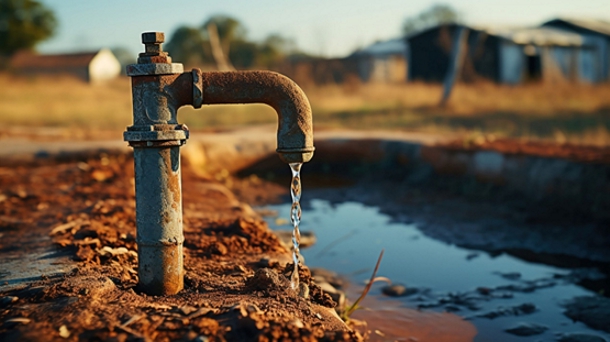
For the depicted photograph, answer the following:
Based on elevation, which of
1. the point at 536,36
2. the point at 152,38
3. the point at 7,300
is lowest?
the point at 7,300

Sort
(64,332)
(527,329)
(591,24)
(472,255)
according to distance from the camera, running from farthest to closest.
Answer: (591,24)
(472,255)
(527,329)
(64,332)

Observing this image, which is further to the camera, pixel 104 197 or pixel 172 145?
pixel 104 197

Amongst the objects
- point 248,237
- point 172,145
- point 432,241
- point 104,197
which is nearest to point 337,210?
point 432,241

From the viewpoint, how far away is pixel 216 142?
947 cm

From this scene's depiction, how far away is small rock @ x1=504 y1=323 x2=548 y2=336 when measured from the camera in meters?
3.91

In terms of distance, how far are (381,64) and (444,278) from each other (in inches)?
854

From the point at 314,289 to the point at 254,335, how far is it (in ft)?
3.14

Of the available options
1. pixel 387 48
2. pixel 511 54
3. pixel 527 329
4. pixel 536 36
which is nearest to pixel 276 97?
pixel 527 329

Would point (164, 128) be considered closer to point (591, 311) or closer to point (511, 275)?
point (591, 311)

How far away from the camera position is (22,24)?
1270 inches

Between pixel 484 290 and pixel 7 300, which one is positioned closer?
pixel 7 300

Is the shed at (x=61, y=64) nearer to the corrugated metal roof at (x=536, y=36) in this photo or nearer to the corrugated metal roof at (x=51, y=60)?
the corrugated metal roof at (x=51, y=60)

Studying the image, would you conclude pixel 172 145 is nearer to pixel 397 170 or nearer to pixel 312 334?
pixel 312 334

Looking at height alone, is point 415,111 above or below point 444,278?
above
